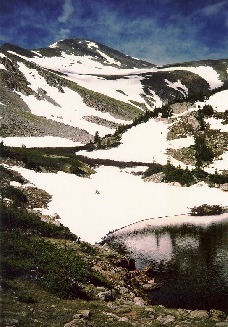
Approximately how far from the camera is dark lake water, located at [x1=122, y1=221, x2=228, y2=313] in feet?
85.6

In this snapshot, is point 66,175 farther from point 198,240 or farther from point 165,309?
point 165,309

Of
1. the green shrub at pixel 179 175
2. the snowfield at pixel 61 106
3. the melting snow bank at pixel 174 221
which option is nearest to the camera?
the melting snow bank at pixel 174 221

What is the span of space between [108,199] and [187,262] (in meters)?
21.1

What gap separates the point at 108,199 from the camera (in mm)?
52000

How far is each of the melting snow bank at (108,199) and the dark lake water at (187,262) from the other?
4.95 m

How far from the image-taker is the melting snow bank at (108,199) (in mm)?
43469

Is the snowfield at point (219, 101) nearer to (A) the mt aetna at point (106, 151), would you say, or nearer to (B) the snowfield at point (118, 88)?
(A) the mt aetna at point (106, 151)

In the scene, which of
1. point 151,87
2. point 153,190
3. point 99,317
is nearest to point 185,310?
point 99,317

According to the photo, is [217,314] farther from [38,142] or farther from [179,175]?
[38,142]

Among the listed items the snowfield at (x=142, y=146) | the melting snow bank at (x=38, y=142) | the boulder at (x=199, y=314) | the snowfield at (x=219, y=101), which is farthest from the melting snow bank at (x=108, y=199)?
the melting snow bank at (x=38, y=142)

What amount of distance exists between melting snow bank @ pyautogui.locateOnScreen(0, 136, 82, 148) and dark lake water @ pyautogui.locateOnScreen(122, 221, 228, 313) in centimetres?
5689

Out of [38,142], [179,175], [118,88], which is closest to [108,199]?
[179,175]

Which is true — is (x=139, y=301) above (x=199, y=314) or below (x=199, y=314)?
above

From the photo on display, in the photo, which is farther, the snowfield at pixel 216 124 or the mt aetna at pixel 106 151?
the snowfield at pixel 216 124
